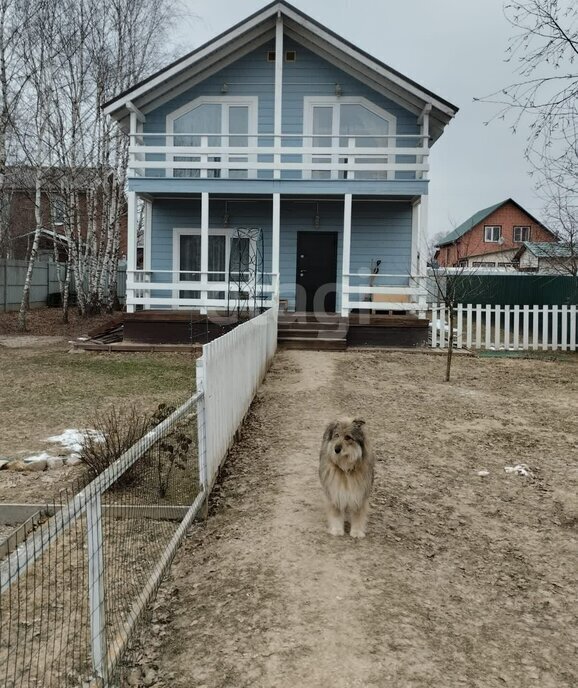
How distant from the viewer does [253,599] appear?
334 centimetres

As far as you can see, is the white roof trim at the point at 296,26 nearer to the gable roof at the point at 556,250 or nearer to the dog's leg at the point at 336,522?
the gable roof at the point at 556,250

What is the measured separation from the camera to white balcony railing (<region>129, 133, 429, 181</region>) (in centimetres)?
1507


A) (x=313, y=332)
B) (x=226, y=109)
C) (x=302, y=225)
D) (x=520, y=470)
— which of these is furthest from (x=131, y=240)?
(x=520, y=470)

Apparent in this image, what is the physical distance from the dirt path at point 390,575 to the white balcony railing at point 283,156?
958cm

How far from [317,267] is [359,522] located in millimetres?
13735

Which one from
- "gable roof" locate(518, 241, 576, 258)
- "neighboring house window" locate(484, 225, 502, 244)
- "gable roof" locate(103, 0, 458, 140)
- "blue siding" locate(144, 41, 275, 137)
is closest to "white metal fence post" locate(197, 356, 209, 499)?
"gable roof" locate(103, 0, 458, 140)

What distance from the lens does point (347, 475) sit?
160 inches

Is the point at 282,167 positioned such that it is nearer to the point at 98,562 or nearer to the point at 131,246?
the point at 131,246

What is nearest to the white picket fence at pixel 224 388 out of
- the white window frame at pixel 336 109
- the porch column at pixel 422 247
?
the porch column at pixel 422 247

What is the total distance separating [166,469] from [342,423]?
2.01 metres

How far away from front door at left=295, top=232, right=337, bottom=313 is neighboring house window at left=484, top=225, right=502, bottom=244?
38974 millimetres

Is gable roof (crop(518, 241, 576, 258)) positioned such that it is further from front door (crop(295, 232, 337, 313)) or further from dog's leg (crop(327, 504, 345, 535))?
dog's leg (crop(327, 504, 345, 535))

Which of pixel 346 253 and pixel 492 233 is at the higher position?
pixel 492 233

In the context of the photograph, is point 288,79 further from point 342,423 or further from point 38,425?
point 342,423
